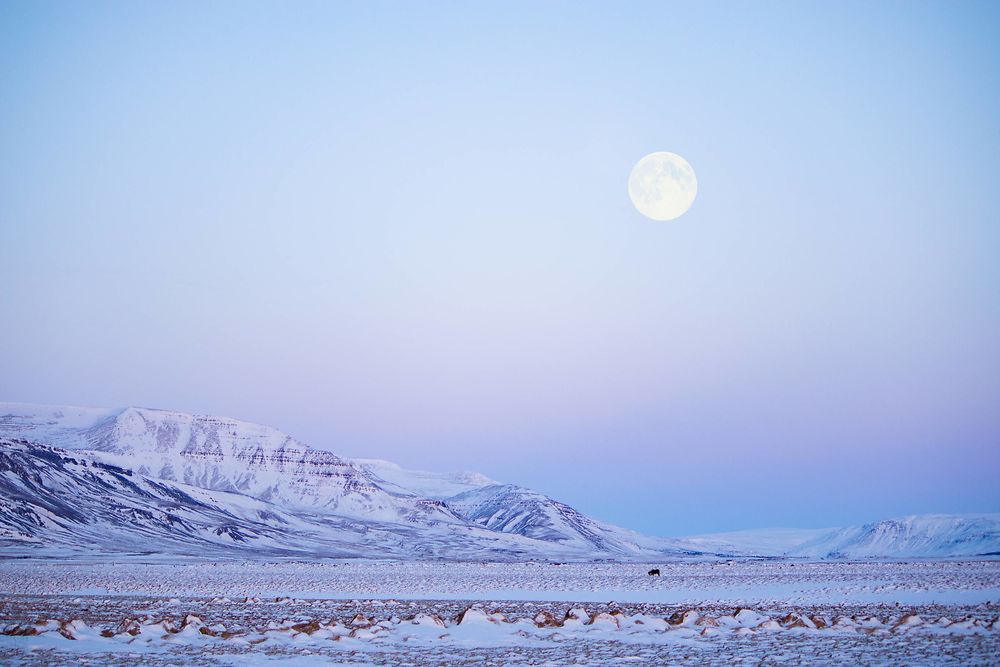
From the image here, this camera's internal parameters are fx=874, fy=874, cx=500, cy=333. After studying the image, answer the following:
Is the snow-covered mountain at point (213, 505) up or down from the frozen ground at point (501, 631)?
up

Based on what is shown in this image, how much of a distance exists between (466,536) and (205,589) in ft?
439

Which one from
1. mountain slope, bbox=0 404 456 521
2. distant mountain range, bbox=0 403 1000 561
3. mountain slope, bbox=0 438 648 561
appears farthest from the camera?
mountain slope, bbox=0 404 456 521

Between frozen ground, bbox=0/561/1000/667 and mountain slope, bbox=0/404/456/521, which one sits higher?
mountain slope, bbox=0/404/456/521

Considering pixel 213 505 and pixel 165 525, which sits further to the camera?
pixel 213 505

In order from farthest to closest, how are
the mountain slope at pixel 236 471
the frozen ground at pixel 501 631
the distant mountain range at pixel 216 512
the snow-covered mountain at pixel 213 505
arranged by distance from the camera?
the mountain slope at pixel 236 471 → the snow-covered mountain at pixel 213 505 → the distant mountain range at pixel 216 512 → the frozen ground at pixel 501 631

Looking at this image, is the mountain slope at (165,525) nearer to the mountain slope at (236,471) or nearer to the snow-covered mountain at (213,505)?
the snow-covered mountain at (213,505)

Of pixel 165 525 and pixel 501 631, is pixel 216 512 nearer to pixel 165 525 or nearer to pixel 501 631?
pixel 165 525

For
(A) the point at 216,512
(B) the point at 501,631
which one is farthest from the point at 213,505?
(B) the point at 501,631

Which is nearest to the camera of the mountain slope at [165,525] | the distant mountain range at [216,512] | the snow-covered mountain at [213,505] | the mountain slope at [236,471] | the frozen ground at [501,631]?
the frozen ground at [501,631]

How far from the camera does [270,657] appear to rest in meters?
13.7

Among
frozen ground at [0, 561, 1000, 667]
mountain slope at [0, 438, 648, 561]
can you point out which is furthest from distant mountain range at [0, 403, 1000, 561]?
frozen ground at [0, 561, 1000, 667]

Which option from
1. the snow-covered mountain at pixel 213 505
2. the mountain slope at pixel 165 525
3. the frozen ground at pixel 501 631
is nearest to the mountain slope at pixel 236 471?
the snow-covered mountain at pixel 213 505

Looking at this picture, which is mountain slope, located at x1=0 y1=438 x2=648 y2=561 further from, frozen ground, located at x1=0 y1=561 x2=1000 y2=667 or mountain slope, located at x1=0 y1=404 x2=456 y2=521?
frozen ground, located at x1=0 y1=561 x2=1000 y2=667

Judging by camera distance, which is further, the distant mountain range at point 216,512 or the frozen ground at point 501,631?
the distant mountain range at point 216,512
